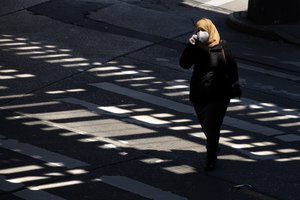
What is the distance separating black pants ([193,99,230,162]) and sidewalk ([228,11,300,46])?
7.30 m

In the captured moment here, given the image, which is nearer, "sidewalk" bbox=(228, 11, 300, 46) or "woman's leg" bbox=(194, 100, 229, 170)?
"woman's leg" bbox=(194, 100, 229, 170)

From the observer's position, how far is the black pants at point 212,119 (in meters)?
10.3

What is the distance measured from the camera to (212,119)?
10.3m

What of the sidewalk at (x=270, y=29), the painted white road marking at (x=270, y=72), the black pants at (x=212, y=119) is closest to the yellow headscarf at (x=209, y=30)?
the black pants at (x=212, y=119)

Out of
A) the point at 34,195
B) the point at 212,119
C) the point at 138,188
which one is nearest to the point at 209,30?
the point at 212,119

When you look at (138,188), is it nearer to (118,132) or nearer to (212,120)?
(212,120)

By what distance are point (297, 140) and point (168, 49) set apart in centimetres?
512

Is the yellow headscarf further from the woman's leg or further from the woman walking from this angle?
the woman's leg

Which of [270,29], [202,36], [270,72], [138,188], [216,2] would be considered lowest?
[138,188]

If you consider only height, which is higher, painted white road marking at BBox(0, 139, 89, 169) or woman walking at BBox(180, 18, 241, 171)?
woman walking at BBox(180, 18, 241, 171)

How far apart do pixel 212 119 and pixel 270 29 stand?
793 centimetres

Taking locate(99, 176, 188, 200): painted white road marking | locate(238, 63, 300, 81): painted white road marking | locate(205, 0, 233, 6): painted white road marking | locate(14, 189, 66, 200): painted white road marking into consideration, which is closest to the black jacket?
locate(99, 176, 188, 200): painted white road marking

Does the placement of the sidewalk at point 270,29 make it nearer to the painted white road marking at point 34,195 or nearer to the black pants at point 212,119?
the black pants at point 212,119

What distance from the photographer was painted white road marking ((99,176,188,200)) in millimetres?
9570
